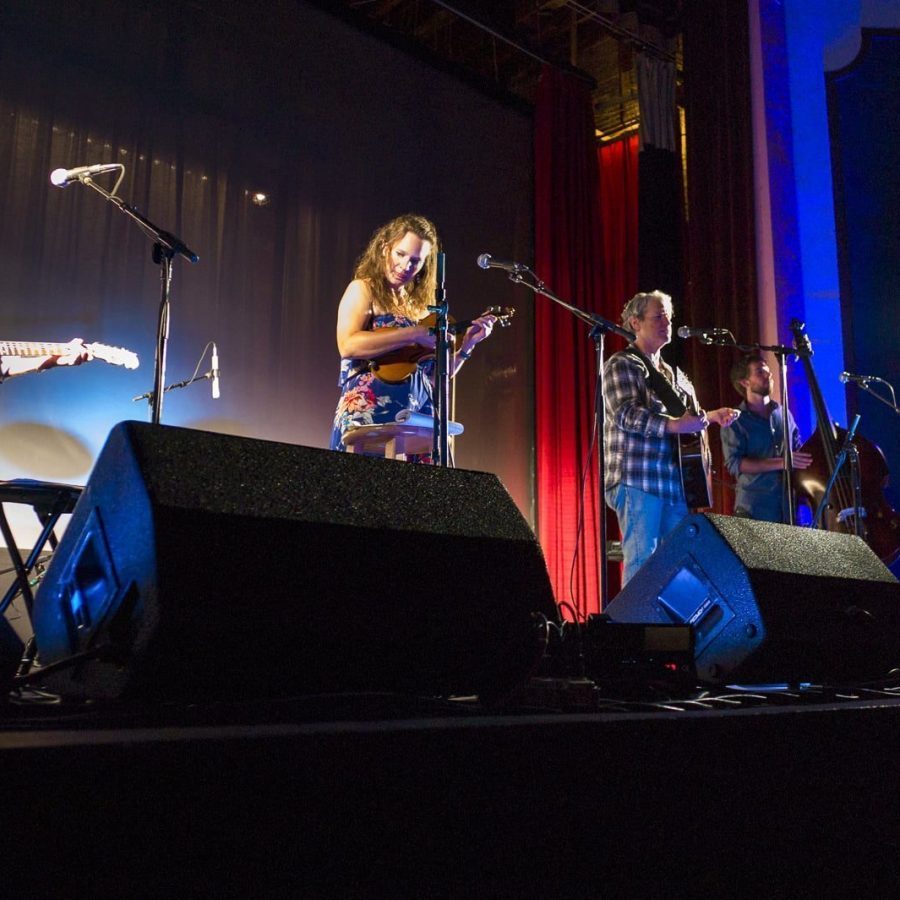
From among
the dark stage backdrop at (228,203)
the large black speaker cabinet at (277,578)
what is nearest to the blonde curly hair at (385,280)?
the large black speaker cabinet at (277,578)

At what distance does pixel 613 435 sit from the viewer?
3361 mm

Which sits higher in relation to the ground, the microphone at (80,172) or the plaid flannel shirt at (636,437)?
the microphone at (80,172)

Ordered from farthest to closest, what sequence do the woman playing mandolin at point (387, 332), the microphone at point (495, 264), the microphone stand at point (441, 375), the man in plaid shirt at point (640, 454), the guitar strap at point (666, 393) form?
the guitar strap at point (666, 393) < the man in plaid shirt at point (640, 454) < the microphone at point (495, 264) < the woman playing mandolin at point (387, 332) < the microphone stand at point (441, 375)

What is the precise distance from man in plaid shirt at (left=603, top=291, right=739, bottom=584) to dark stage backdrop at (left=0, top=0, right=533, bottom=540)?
2.60 meters

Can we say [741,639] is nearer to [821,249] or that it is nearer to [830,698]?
[830,698]

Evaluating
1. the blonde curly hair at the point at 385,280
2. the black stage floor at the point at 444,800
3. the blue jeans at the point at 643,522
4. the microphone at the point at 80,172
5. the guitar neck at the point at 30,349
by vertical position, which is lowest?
the black stage floor at the point at 444,800

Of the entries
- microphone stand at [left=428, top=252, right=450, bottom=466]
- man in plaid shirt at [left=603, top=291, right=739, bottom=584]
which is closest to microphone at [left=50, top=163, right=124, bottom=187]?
microphone stand at [left=428, top=252, right=450, bottom=466]

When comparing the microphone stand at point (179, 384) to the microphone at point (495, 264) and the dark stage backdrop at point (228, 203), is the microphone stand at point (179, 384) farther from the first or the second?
the microphone at point (495, 264)

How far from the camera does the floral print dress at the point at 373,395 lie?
8.95 feet

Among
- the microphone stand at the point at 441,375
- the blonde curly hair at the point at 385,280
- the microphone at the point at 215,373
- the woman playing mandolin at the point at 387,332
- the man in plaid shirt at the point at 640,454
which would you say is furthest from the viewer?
the microphone at the point at 215,373

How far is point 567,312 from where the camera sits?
275 inches

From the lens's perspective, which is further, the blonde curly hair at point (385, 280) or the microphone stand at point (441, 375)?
the blonde curly hair at point (385, 280)

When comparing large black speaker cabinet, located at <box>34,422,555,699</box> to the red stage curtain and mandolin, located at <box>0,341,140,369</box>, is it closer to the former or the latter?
mandolin, located at <box>0,341,140,369</box>

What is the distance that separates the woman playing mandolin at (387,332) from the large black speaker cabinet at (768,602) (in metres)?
0.96
